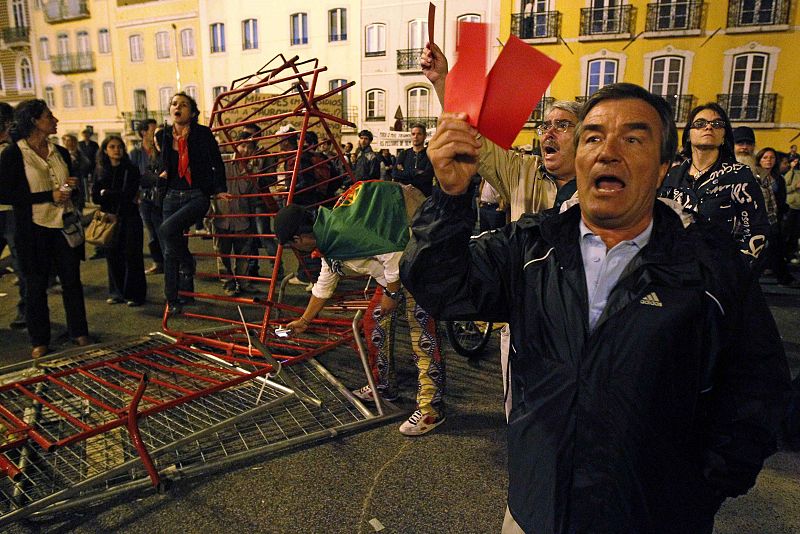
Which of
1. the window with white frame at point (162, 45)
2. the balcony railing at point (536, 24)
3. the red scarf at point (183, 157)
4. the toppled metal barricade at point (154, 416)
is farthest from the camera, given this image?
the window with white frame at point (162, 45)

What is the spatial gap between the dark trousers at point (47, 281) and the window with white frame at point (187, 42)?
27586mm

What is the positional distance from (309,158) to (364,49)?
20.0 m

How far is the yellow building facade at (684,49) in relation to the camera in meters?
19.3

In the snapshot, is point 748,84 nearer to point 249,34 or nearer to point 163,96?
point 249,34

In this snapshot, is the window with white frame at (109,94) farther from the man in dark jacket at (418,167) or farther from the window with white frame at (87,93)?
the man in dark jacket at (418,167)

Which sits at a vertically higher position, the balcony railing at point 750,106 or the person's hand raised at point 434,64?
the balcony railing at point 750,106

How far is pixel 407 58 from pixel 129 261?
2013 centimetres

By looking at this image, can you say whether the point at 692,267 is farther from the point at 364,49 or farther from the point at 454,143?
the point at 364,49

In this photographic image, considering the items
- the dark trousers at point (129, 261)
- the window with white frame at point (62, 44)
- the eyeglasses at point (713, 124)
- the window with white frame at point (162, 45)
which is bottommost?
the dark trousers at point (129, 261)

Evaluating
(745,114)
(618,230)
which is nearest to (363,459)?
(618,230)

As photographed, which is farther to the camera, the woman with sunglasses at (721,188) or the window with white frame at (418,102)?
the window with white frame at (418,102)

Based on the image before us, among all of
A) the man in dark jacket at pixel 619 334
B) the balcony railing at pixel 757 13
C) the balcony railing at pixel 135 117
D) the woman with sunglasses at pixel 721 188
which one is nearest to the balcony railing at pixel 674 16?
the balcony railing at pixel 757 13

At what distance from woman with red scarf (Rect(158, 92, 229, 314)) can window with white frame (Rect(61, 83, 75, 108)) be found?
35.0m

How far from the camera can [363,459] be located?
3.18 meters
